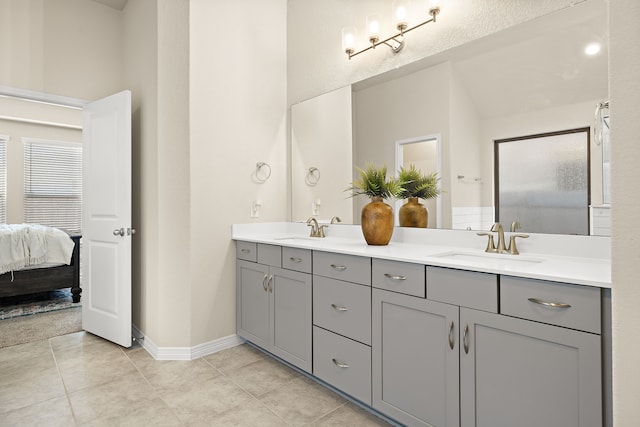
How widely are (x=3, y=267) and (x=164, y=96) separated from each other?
2.76 metres

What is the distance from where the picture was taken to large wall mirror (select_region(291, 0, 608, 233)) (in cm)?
171

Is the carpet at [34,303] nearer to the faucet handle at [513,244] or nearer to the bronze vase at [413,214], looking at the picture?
the bronze vase at [413,214]

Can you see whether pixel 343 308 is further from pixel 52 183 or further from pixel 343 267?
pixel 52 183

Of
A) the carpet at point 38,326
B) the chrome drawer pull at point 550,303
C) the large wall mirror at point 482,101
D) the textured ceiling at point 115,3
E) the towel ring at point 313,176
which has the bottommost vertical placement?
the carpet at point 38,326

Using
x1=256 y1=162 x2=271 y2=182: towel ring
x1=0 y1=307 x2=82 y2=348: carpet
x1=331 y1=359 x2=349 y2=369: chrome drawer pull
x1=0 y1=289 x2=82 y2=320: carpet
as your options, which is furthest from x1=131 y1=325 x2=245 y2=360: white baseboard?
x1=0 y1=289 x2=82 y2=320: carpet

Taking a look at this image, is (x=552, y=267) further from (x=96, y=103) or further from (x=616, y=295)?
(x=96, y=103)

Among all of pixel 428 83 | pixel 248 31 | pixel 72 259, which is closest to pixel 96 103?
pixel 248 31

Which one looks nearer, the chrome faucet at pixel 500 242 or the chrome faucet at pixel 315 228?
the chrome faucet at pixel 500 242

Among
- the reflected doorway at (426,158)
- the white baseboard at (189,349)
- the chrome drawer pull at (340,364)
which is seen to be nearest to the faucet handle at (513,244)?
the reflected doorway at (426,158)

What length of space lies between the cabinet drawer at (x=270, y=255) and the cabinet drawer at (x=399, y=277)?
0.84m

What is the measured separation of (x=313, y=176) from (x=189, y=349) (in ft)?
5.44

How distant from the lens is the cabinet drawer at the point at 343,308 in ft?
6.29

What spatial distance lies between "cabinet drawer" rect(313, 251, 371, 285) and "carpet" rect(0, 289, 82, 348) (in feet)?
8.57

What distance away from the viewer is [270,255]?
259cm
